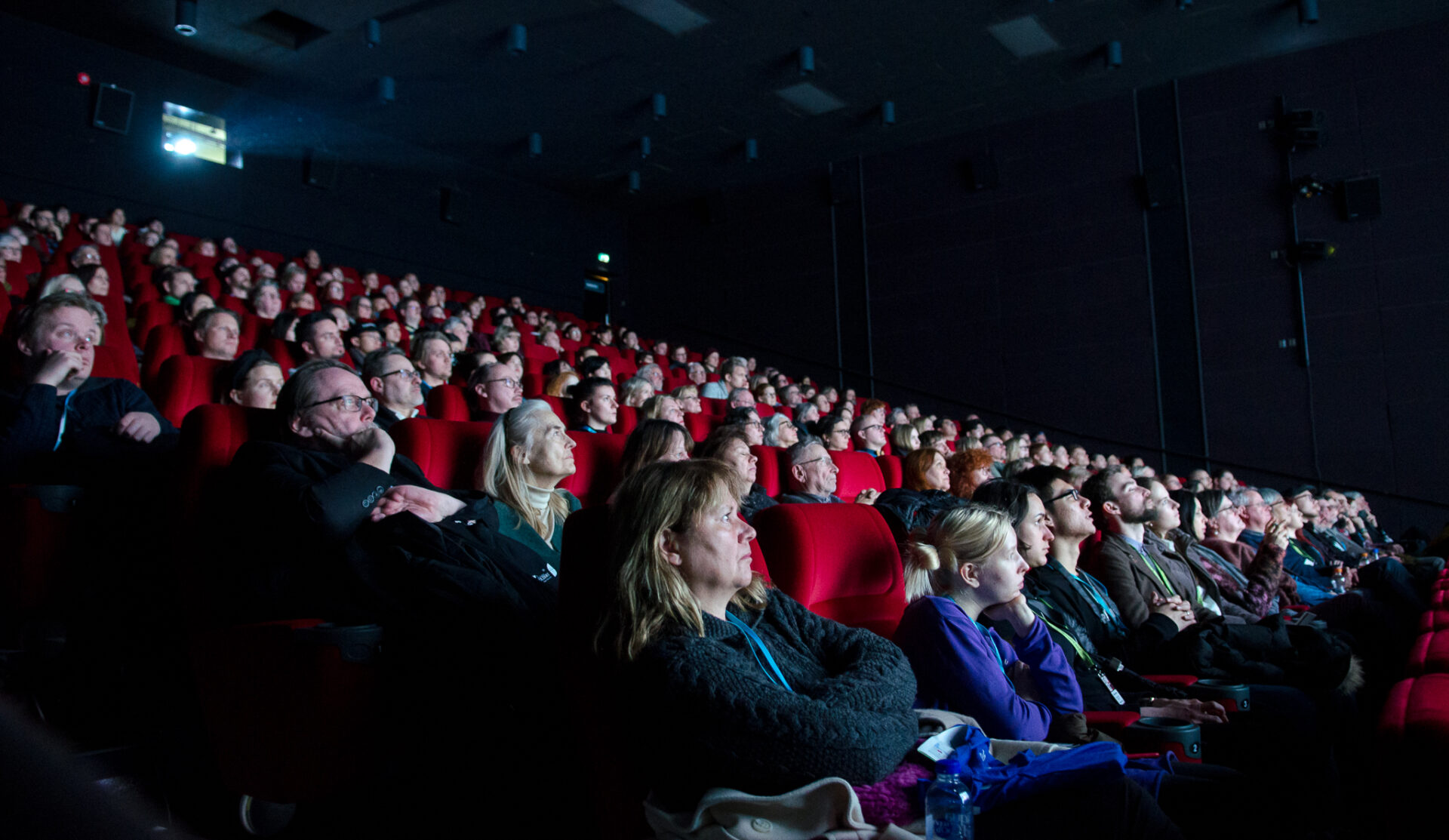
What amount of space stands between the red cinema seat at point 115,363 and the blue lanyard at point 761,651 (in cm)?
141

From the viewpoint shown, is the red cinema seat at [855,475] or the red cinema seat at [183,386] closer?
the red cinema seat at [183,386]

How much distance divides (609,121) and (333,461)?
5.07 metres

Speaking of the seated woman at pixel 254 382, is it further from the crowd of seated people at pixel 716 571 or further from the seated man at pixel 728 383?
the seated man at pixel 728 383

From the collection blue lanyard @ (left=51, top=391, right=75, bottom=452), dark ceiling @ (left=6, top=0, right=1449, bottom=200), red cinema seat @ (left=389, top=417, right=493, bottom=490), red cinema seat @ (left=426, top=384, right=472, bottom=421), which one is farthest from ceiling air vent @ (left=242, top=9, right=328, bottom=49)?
red cinema seat @ (left=389, top=417, right=493, bottom=490)

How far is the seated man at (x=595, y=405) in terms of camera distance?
2398 millimetres

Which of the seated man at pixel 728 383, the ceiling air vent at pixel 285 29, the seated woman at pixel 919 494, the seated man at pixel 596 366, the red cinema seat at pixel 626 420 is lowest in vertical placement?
the seated woman at pixel 919 494

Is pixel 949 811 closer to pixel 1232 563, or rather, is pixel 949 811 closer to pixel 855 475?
pixel 855 475

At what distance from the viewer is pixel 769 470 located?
93.4 inches

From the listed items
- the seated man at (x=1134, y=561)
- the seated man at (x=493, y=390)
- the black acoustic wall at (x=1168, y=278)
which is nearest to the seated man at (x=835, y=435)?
the seated man at (x=1134, y=561)

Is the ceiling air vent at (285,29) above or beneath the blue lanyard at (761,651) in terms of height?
above

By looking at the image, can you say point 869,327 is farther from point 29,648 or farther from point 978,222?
point 29,648

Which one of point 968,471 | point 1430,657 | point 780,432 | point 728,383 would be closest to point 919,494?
point 968,471

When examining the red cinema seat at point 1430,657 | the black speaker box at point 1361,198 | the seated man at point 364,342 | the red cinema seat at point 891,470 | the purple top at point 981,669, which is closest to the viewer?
the red cinema seat at point 1430,657

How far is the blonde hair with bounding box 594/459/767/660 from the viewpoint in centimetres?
92
